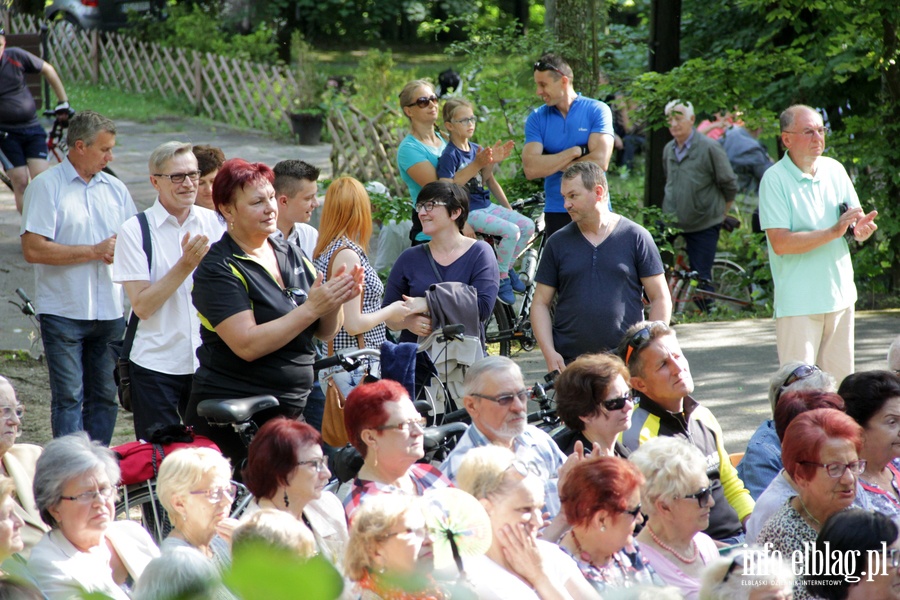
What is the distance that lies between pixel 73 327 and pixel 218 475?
80.2 inches

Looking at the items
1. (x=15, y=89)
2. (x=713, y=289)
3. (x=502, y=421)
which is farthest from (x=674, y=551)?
(x=15, y=89)

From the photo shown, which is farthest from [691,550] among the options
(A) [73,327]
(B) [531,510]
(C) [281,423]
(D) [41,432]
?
(D) [41,432]

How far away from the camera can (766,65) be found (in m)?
9.48

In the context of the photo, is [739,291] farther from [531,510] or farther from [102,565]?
[102,565]

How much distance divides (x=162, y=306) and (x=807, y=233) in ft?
11.3

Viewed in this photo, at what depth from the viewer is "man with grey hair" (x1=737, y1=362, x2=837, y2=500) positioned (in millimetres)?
4504

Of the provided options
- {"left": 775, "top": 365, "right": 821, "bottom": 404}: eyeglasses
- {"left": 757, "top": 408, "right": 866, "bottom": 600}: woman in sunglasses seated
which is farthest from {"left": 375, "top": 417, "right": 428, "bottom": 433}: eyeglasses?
{"left": 775, "top": 365, "right": 821, "bottom": 404}: eyeglasses

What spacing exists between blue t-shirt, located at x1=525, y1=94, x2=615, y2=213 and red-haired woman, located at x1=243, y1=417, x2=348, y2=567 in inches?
144

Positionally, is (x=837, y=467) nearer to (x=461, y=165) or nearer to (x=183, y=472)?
(x=183, y=472)

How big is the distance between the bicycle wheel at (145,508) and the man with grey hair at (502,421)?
111 centimetres

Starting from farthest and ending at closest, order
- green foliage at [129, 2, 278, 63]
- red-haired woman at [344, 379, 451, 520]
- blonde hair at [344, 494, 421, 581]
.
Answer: green foliage at [129, 2, 278, 63] → red-haired woman at [344, 379, 451, 520] → blonde hair at [344, 494, 421, 581]

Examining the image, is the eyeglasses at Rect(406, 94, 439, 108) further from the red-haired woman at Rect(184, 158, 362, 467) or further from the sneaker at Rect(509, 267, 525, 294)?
the red-haired woman at Rect(184, 158, 362, 467)

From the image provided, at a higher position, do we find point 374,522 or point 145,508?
point 374,522

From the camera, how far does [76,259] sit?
201 inches
